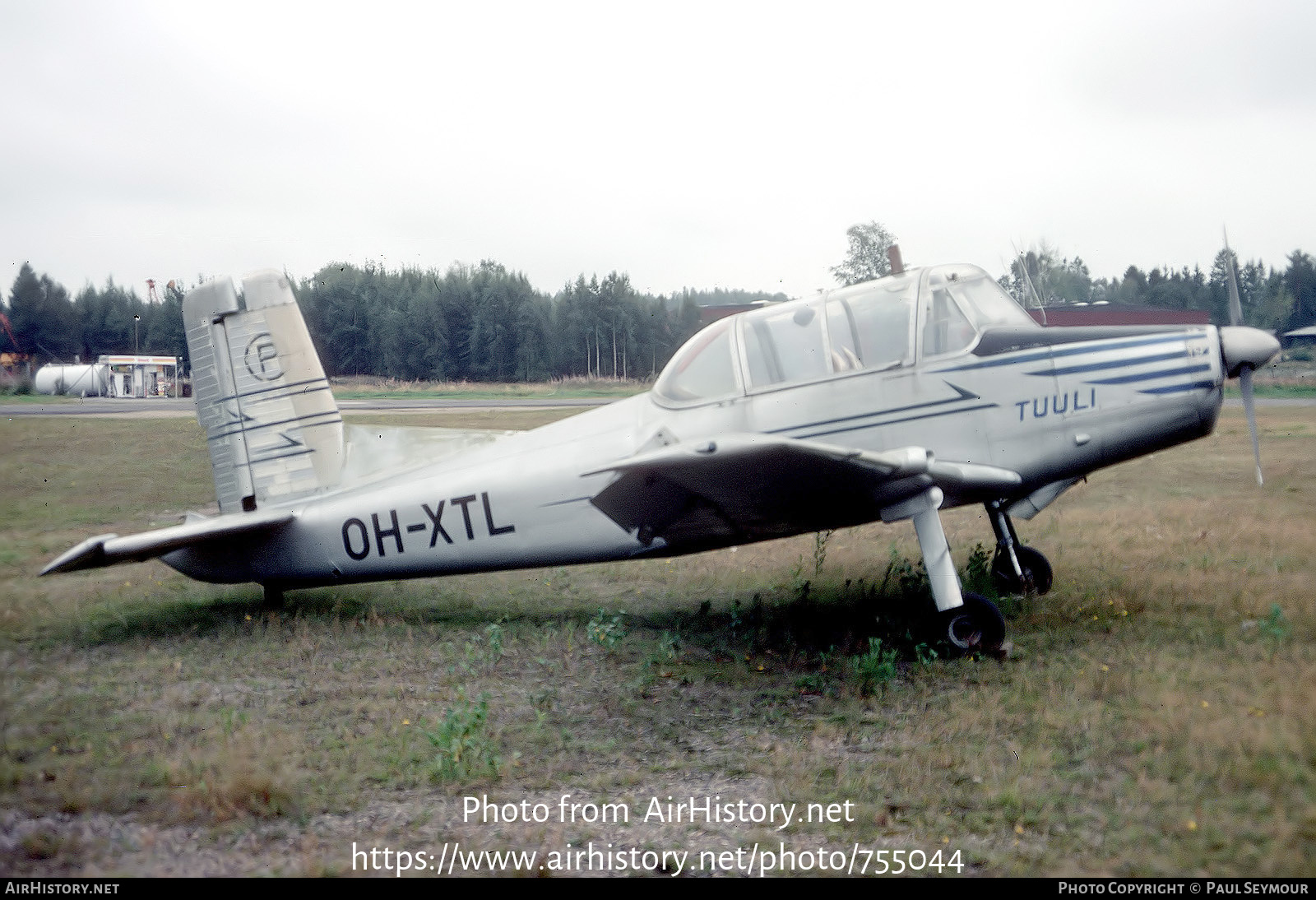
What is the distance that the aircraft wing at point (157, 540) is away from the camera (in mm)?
5488

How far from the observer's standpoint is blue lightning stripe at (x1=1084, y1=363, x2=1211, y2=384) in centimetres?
558

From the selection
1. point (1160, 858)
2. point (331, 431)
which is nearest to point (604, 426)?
point (331, 431)

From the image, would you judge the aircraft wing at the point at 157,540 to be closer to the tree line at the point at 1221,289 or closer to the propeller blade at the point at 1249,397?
the tree line at the point at 1221,289

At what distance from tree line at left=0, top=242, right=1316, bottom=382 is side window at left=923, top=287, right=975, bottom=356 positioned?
1.61 metres

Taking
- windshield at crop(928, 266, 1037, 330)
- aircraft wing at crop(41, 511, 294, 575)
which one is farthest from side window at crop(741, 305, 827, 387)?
aircraft wing at crop(41, 511, 294, 575)

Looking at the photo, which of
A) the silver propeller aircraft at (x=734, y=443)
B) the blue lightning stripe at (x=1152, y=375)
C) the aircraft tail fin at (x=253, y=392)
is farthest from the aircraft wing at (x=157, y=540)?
the blue lightning stripe at (x=1152, y=375)

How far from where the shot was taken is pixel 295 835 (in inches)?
136

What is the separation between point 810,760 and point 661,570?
4.69 m

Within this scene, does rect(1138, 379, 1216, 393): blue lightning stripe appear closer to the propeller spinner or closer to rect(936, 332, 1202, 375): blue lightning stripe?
the propeller spinner

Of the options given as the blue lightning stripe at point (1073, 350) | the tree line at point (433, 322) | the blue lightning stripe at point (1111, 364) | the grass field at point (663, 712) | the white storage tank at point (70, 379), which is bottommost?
the grass field at point (663, 712)

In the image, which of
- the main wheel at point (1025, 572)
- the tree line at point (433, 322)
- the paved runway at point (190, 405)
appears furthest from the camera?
the paved runway at point (190, 405)

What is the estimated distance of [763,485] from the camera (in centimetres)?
511

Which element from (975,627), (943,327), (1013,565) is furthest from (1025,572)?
(943,327)

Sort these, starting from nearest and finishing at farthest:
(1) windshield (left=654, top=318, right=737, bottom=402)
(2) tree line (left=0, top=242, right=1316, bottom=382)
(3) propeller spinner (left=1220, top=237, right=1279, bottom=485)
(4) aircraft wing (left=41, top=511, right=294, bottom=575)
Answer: (4) aircraft wing (left=41, top=511, right=294, bottom=575) < (3) propeller spinner (left=1220, top=237, right=1279, bottom=485) < (1) windshield (left=654, top=318, right=737, bottom=402) < (2) tree line (left=0, top=242, right=1316, bottom=382)
